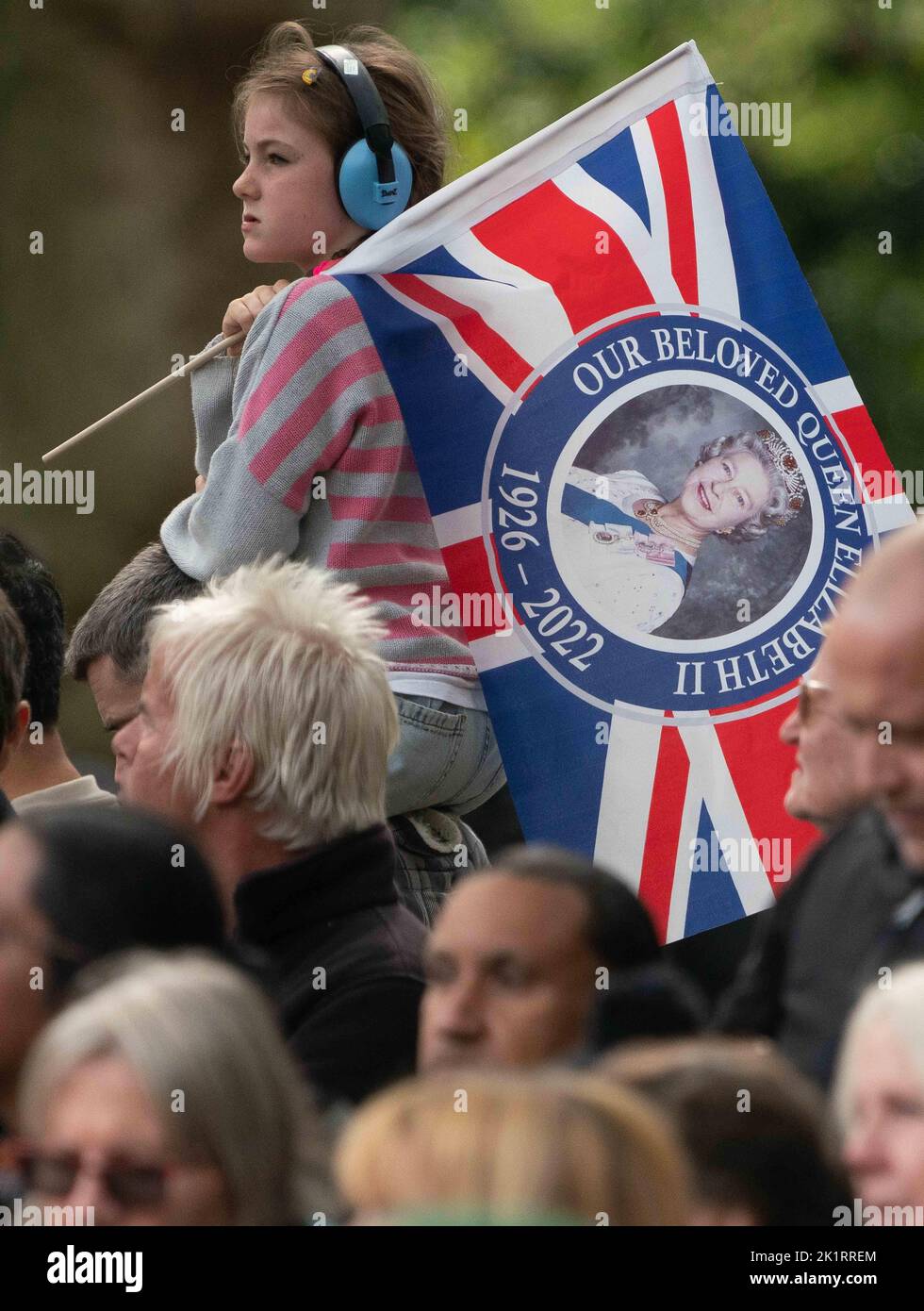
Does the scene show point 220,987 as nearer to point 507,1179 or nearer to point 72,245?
point 507,1179

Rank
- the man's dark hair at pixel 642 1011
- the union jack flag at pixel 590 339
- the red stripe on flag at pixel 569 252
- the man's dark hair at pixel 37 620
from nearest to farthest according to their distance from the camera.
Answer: the man's dark hair at pixel 642 1011 < the union jack flag at pixel 590 339 < the red stripe on flag at pixel 569 252 < the man's dark hair at pixel 37 620

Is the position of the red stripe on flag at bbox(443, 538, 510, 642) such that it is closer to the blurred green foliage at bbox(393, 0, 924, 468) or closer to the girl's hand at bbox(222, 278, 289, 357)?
the girl's hand at bbox(222, 278, 289, 357)

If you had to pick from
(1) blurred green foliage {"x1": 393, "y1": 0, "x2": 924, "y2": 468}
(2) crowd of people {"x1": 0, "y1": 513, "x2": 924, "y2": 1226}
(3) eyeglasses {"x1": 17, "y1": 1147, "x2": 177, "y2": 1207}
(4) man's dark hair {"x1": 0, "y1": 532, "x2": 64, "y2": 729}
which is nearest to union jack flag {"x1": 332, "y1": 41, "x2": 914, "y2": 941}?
(2) crowd of people {"x1": 0, "y1": 513, "x2": 924, "y2": 1226}

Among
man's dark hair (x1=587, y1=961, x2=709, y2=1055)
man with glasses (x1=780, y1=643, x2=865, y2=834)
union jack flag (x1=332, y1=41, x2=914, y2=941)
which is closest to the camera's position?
man's dark hair (x1=587, y1=961, x2=709, y2=1055)

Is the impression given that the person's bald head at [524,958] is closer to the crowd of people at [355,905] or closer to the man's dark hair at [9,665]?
the crowd of people at [355,905]

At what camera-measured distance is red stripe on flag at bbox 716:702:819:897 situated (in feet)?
12.1

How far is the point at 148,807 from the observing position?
3217 millimetres

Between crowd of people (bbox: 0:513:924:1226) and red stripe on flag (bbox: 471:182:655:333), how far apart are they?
0.70 metres

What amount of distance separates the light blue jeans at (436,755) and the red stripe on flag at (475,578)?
15 cm

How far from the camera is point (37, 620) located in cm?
420

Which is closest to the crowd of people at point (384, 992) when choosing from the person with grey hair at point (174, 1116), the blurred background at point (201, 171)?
the person with grey hair at point (174, 1116)

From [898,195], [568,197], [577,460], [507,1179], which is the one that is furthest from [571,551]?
[898,195]

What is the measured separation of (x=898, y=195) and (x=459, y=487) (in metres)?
5.39

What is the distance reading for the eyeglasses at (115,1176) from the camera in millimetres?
2070
